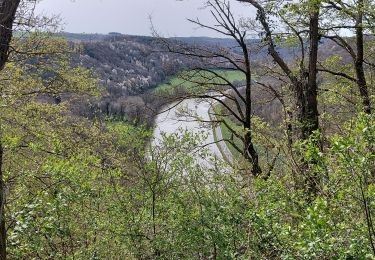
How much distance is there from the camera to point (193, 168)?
7.29 m

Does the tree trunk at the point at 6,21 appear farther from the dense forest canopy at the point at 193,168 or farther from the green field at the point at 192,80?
the green field at the point at 192,80

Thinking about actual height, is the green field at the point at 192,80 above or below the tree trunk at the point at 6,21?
below

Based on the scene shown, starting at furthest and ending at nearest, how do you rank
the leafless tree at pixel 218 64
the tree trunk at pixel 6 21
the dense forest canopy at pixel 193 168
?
1. the leafless tree at pixel 218 64
2. the tree trunk at pixel 6 21
3. the dense forest canopy at pixel 193 168

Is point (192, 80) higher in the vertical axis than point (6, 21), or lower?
lower

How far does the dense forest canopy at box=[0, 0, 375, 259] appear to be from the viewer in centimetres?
383

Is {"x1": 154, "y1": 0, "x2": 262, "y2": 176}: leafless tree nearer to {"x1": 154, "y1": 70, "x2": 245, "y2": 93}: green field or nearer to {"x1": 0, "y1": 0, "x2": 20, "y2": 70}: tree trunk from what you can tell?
{"x1": 154, "y1": 70, "x2": 245, "y2": 93}: green field

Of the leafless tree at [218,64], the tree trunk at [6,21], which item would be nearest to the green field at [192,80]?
the leafless tree at [218,64]

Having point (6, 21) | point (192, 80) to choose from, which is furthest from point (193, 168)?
point (192, 80)

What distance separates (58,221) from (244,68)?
10.2 metres

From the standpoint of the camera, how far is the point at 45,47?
445 inches

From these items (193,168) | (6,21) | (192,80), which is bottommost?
(193,168)

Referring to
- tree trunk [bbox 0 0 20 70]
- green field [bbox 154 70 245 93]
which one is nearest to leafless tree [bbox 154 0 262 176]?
green field [bbox 154 70 245 93]

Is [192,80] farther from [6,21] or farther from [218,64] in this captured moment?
[6,21]

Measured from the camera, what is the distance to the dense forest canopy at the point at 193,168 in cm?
383
